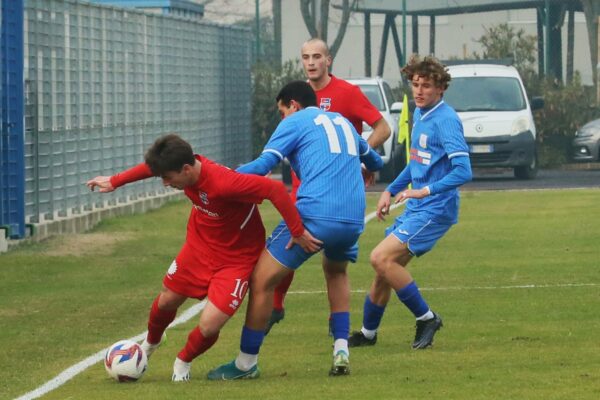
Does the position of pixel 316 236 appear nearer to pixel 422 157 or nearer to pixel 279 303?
pixel 422 157

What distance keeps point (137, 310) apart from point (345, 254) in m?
3.96

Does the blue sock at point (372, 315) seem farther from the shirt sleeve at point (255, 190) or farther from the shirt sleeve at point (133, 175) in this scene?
the shirt sleeve at point (133, 175)

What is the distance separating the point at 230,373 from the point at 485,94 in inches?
911

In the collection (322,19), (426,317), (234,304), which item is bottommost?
(426,317)

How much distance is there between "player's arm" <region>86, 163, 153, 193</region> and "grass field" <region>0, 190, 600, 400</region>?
1085 millimetres

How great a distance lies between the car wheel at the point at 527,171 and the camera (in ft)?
105

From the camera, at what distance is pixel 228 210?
956 centimetres

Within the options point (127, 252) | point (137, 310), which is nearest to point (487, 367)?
point (137, 310)

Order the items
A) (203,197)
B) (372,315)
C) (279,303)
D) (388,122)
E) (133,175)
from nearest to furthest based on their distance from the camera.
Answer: (203,197) < (133,175) < (372,315) < (279,303) < (388,122)

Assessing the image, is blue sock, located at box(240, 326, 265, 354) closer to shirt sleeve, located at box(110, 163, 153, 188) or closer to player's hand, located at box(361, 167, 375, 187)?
shirt sleeve, located at box(110, 163, 153, 188)

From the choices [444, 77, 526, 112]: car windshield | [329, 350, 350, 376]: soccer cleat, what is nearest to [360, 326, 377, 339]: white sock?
[329, 350, 350, 376]: soccer cleat

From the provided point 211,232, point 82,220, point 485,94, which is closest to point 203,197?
point 211,232

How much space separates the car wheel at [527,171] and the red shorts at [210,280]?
2259cm

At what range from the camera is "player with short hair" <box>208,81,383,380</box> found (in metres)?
9.62
